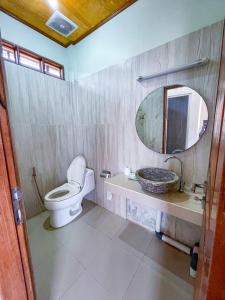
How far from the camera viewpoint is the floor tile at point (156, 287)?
1117 mm

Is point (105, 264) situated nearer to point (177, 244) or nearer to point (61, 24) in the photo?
point (177, 244)

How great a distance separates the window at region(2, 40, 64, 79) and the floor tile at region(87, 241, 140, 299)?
2.67 meters

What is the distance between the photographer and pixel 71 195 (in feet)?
6.15

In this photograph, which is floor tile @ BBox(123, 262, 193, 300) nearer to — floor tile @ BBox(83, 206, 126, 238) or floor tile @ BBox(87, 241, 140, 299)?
floor tile @ BBox(87, 241, 140, 299)

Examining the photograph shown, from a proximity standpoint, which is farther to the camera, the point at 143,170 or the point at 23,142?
the point at 23,142

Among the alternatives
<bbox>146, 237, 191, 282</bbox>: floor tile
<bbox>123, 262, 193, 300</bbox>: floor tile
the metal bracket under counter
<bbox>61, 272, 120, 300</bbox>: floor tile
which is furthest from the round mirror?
<bbox>61, 272, 120, 300</bbox>: floor tile

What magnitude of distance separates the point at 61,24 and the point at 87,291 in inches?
120

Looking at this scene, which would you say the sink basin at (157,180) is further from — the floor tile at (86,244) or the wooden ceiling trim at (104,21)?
the wooden ceiling trim at (104,21)

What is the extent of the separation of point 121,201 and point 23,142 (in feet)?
5.38

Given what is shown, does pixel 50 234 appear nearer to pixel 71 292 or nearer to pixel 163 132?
pixel 71 292

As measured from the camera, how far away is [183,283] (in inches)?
47.7

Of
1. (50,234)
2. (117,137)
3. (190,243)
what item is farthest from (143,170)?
(50,234)

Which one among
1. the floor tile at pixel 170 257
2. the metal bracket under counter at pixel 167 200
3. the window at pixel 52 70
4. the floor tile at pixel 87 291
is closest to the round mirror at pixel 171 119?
the metal bracket under counter at pixel 167 200

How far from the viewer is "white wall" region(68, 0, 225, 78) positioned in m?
1.22
